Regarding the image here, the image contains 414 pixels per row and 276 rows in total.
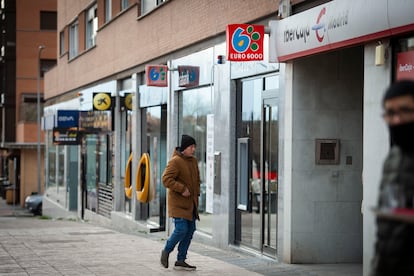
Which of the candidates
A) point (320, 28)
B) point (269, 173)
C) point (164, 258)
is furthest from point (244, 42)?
point (164, 258)

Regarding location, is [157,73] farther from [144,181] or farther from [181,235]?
[181,235]

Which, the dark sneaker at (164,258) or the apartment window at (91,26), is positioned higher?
the apartment window at (91,26)

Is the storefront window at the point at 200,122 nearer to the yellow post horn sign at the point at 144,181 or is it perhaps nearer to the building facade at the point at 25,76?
the yellow post horn sign at the point at 144,181

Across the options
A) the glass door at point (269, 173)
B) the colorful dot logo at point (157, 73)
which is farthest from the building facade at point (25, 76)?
the glass door at point (269, 173)

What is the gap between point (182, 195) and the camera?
11.2 m

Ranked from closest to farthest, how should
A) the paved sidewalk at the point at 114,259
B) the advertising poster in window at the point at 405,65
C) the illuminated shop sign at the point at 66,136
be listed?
the advertising poster in window at the point at 405,65 < the paved sidewalk at the point at 114,259 < the illuminated shop sign at the point at 66,136

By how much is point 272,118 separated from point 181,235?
101 inches

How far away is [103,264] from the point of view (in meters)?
12.0

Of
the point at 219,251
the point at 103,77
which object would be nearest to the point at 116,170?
the point at 103,77

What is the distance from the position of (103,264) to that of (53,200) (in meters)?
24.0

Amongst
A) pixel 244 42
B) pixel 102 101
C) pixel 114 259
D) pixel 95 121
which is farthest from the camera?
pixel 95 121

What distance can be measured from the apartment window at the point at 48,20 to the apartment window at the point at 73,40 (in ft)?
78.9

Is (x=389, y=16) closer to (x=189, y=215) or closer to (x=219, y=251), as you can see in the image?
(x=189, y=215)

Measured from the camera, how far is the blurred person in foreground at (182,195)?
439 inches
